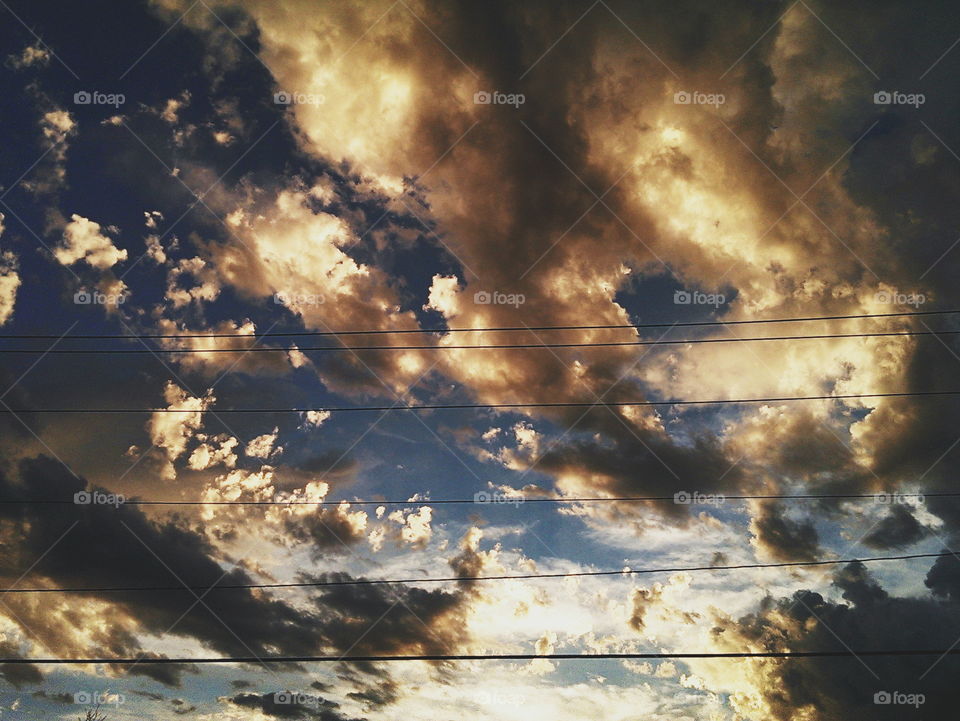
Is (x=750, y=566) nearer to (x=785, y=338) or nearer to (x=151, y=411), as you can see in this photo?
(x=785, y=338)

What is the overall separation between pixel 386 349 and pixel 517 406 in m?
3.39

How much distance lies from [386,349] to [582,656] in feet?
25.6

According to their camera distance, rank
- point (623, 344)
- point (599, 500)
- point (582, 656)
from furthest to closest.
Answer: point (599, 500) < point (623, 344) < point (582, 656)

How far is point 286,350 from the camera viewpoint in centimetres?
1449

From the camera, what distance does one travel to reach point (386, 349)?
14.4 meters

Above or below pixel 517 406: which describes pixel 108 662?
below

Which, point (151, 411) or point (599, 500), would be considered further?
point (599, 500)

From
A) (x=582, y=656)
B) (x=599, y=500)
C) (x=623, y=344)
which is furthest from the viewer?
(x=599, y=500)

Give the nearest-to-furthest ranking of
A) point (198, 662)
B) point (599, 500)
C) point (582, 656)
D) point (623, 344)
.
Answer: point (582, 656) < point (198, 662) < point (623, 344) < point (599, 500)

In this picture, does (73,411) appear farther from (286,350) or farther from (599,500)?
(599,500)

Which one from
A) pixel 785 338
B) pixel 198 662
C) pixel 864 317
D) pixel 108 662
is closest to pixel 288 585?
pixel 198 662

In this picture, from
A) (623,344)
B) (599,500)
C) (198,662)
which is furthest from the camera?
(599,500)

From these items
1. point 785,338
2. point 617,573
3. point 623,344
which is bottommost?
point 617,573

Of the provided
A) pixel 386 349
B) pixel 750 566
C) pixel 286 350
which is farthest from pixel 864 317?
pixel 286 350
